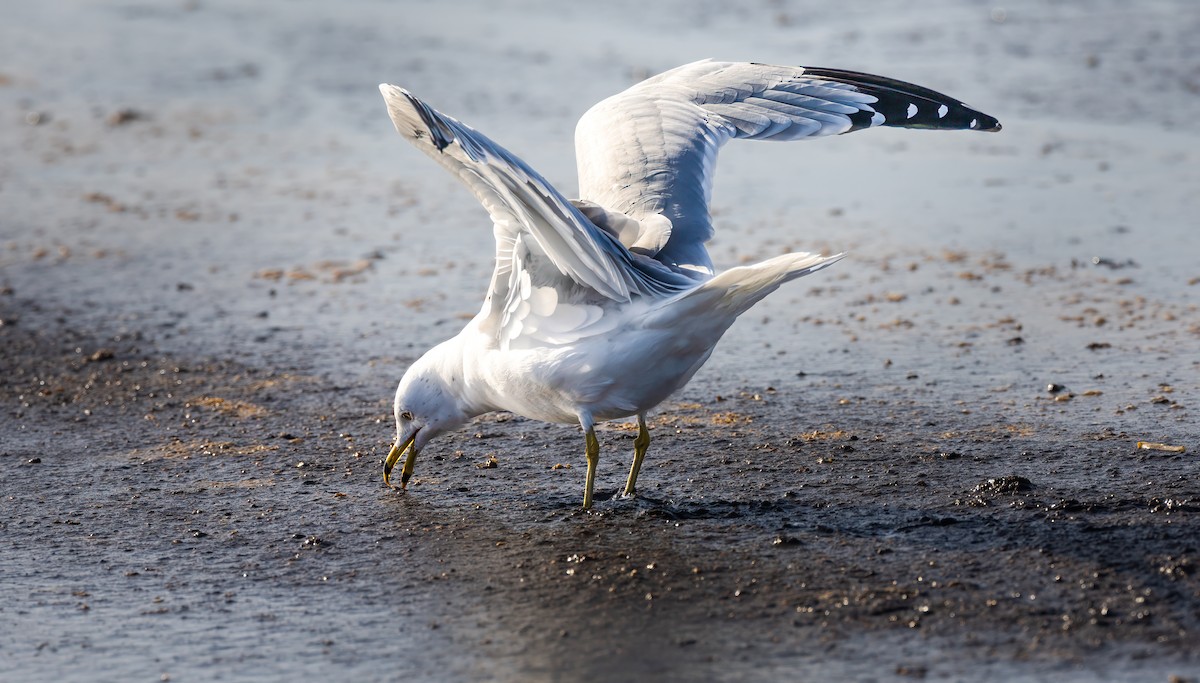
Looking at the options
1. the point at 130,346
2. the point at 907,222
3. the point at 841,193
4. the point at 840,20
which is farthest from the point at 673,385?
the point at 840,20

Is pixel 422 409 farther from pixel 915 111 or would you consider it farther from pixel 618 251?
pixel 915 111

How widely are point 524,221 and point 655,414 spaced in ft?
5.79

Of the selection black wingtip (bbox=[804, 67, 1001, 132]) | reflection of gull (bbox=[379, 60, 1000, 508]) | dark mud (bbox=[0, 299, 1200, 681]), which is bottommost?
dark mud (bbox=[0, 299, 1200, 681])

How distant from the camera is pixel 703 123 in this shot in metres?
6.09

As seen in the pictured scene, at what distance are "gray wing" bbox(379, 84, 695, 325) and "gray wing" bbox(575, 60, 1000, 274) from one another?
44cm

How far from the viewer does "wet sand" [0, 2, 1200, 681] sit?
14.3 ft

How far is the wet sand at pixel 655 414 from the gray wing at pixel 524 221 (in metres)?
0.82

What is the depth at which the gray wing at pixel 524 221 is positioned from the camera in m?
4.71

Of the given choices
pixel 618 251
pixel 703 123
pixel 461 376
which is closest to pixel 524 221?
pixel 618 251

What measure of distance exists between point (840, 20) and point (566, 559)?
1028 centimetres

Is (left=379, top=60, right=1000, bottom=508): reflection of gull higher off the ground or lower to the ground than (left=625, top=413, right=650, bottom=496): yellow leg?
higher

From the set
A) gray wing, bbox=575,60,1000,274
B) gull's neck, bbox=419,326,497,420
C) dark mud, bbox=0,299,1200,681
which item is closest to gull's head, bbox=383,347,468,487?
gull's neck, bbox=419,326,497,420

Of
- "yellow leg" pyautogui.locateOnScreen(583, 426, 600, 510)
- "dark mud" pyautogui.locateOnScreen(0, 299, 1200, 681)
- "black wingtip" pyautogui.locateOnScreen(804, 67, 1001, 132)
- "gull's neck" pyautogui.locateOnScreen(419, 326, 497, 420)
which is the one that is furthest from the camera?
"black wingtip" pyautogui.locateOnScreen(804, 67, 1001, 132)

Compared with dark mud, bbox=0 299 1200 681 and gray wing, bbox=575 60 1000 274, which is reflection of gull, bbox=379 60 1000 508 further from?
dark mud, bbox=0 299 1200 681
